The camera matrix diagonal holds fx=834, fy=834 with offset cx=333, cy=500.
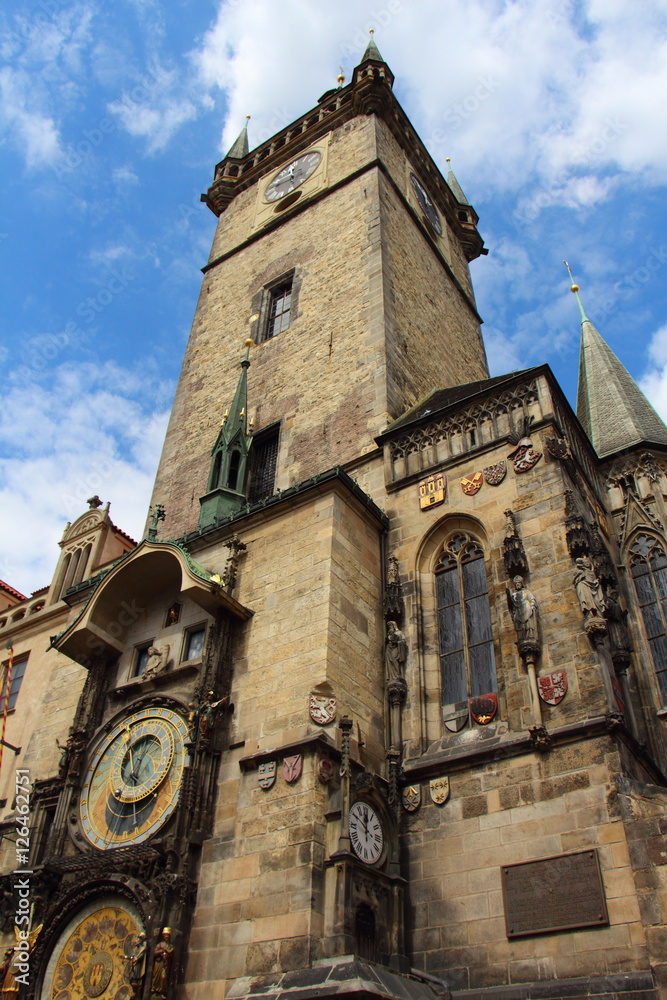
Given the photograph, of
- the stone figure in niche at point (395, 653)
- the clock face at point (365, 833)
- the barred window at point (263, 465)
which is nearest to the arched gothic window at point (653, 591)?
the stone figure in niche at point (395, 653)

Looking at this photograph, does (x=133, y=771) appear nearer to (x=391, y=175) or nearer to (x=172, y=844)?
(x=172, y=844)

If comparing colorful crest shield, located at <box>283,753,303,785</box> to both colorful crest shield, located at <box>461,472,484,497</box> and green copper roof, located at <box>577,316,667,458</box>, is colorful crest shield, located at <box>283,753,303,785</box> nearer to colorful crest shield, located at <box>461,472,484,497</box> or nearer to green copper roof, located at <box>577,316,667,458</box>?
colorful crest shield, located at <box>461,472,484,497</box>

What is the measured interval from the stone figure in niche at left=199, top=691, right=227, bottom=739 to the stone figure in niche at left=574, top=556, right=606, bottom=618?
4270 mm

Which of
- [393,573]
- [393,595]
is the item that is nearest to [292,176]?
[393,573]

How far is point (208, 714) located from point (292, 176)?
57.5 feet

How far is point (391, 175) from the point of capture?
68.9 feet

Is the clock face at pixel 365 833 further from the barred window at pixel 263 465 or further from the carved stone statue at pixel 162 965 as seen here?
the barred window at pixel 263 465

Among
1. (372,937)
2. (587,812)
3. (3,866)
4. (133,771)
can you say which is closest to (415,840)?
(372,937)

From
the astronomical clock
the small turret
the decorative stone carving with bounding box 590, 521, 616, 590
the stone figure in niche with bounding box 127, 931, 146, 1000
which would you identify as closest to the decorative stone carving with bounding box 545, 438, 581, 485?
the decorative stone carving with bounding box 590, 521, 616, 590

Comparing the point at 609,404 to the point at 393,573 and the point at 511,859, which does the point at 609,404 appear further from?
the point at 511,859

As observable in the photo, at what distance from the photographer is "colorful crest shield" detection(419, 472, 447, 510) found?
11.7m

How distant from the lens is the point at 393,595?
1094cm

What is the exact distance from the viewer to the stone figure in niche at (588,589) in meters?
9.06

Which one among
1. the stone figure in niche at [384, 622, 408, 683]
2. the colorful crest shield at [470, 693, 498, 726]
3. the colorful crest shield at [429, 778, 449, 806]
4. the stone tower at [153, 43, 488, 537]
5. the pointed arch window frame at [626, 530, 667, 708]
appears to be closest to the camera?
the colorful crest shield at [429, 778, 449, 806]
